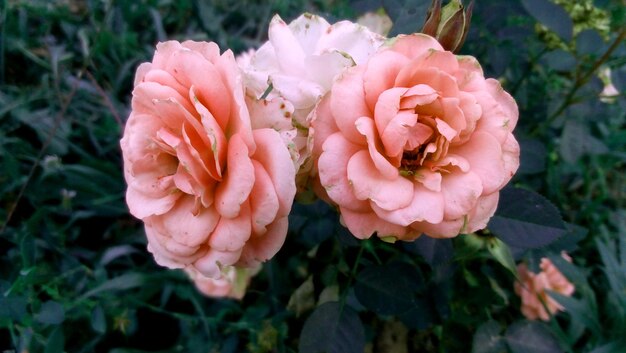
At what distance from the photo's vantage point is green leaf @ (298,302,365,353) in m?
0.73

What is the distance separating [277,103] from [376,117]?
11 centimetres

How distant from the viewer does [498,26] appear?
102 centimetres

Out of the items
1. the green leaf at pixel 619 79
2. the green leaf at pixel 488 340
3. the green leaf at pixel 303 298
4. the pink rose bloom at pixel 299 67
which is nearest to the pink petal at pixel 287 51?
the pink rose bloom at pixel 299 67

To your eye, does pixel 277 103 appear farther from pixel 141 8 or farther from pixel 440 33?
pixel 141 8

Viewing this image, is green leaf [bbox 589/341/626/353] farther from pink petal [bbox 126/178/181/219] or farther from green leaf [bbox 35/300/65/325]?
green leaf [bbox 35/300/65/325]

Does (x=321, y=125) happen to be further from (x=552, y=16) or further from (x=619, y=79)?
(x=619, y=79)

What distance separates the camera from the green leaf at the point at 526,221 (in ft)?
2.16

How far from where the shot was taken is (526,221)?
2.21ft

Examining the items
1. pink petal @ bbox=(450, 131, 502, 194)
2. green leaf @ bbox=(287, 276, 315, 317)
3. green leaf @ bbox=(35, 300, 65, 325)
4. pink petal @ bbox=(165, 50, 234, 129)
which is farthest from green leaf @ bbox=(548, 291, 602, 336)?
green leaf @ bbox=(35, 300, 65, 325)

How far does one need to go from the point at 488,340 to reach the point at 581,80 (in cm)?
53

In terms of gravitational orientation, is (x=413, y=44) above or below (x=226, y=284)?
above

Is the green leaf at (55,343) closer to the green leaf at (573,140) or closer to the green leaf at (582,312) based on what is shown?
the green leaf at (582,312)

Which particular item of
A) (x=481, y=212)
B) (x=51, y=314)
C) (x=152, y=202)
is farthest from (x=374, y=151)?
(x=51, y=314)

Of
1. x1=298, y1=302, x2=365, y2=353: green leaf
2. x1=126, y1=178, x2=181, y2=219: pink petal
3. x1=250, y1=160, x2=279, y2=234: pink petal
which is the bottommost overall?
x1=298, y1=302, x2=365, y2=353: green leaf
